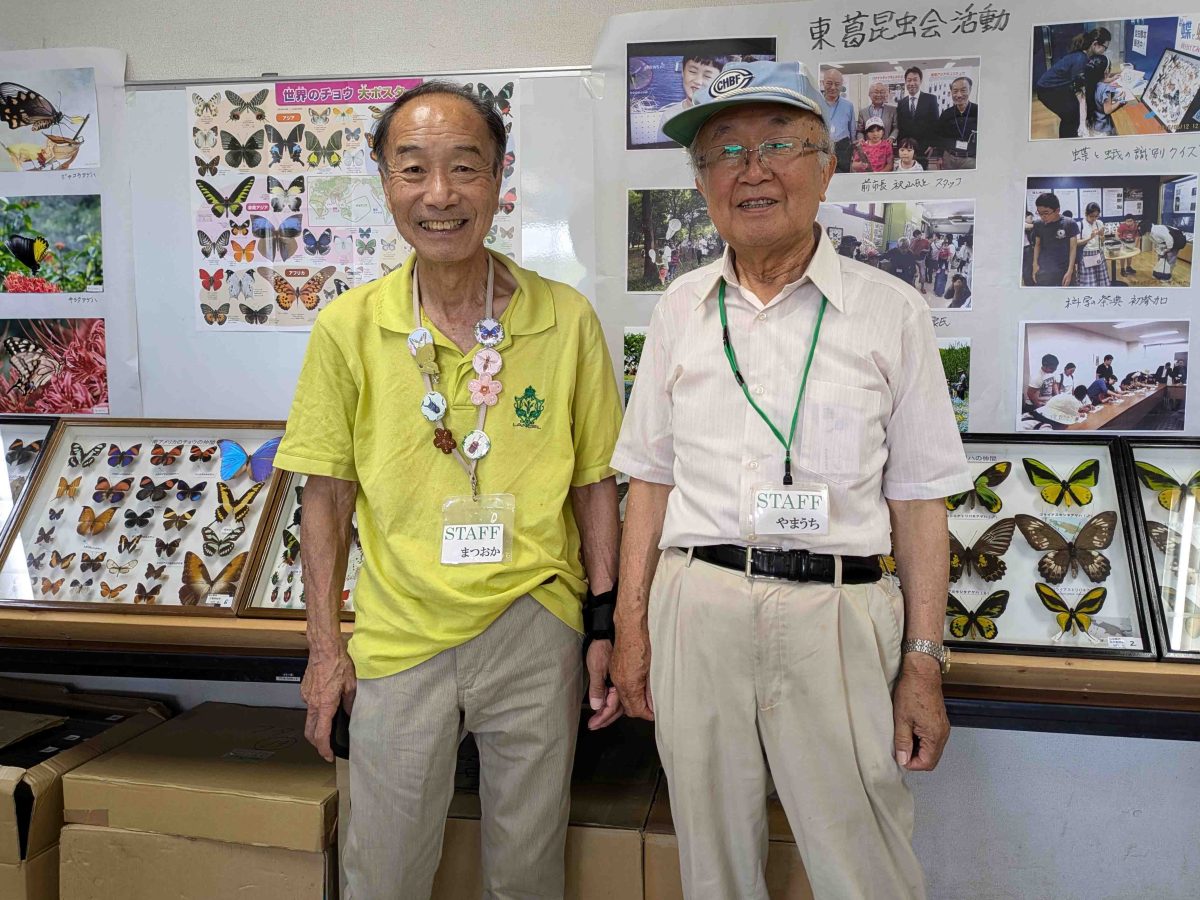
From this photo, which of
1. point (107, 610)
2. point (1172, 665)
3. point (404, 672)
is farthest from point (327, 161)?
point (1172, 665)

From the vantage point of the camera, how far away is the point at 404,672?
5.22 ft

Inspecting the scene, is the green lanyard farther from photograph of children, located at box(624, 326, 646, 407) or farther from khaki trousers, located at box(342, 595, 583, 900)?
photograph of children, located at box(624, 326, 646, 407)

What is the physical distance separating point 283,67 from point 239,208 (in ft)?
1.24

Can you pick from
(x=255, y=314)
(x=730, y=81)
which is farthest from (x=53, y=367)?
(x=730, y=81)

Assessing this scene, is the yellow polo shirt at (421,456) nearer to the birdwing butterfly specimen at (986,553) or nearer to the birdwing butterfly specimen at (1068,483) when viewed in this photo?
the birdwing butterfly specimen at (986,553)

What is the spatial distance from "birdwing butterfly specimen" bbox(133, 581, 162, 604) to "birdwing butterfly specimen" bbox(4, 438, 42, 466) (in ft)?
1.81

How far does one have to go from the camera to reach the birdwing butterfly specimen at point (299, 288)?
2.37m

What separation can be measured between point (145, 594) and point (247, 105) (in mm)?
1255

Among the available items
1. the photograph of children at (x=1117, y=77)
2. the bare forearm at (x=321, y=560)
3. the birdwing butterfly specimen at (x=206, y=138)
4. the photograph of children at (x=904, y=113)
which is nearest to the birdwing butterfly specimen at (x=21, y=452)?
the birdwing butterfly specimen at (x=206, y=138)

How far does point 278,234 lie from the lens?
2.37 metres

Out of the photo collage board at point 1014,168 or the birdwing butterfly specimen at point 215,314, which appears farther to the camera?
the birdwing butterfly specimen at point 215,314

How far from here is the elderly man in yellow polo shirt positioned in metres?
1.58

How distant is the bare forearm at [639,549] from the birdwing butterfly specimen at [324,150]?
4.24 feet

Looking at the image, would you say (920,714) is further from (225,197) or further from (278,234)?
(225,197)
